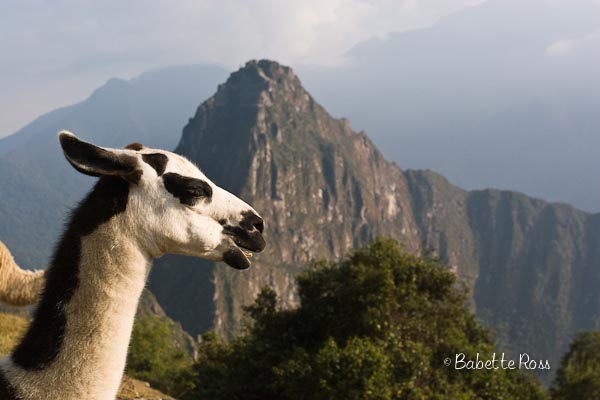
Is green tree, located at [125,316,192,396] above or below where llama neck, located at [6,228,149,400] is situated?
above

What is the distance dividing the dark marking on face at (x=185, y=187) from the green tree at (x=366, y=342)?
30.8 feet

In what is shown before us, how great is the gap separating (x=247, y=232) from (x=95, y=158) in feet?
3.58

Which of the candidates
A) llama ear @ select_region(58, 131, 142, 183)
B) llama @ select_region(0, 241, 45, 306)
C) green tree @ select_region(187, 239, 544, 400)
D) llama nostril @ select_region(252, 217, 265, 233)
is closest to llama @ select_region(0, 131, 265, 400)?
llama ear @ select_region(58, 131, 142, 183)

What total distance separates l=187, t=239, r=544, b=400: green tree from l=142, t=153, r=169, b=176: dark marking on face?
9543 mm

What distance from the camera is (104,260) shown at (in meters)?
3.00

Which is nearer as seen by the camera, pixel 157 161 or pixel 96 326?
pixel 96 326

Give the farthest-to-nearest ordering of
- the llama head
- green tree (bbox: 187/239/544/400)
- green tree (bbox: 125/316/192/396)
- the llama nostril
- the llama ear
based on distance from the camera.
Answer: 1. green tree (bbox: 125/316/192/396)
2. green tree (bbox: 187/239/544/400)
3. the llama nostril
4. the llama head
5. the llama ear

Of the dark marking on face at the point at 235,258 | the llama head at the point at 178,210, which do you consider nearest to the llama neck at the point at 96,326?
the llama head at the point at 178,210

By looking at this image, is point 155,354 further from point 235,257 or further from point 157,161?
point 157,161

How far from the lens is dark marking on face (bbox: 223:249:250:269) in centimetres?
333

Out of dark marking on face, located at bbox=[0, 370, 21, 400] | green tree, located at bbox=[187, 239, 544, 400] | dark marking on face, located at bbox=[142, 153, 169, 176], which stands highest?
green tree, located at bbox=[187, 239, 544, 400]

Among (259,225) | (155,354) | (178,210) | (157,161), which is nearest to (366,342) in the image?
(259,225)

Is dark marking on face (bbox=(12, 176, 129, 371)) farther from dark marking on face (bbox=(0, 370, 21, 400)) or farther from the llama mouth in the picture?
the llama mouth

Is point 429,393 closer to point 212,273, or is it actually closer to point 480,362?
point 480,362
